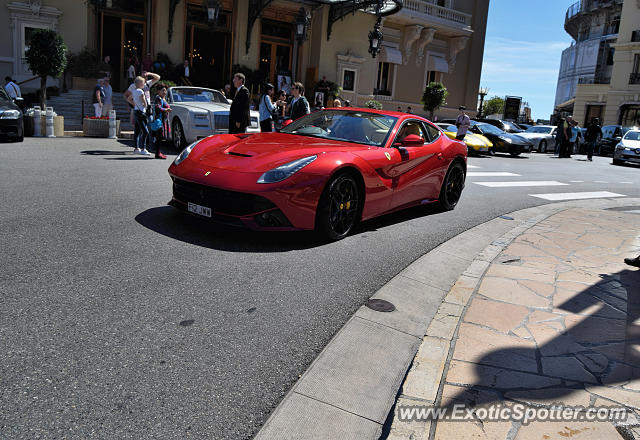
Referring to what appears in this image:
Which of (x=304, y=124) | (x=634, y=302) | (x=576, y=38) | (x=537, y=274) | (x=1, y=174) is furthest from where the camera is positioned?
(x=576, y=38)

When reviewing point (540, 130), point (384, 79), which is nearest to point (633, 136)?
point (540, 130)

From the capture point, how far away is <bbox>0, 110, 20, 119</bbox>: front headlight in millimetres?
12016

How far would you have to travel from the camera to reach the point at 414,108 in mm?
34656

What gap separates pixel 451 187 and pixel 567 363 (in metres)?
5.05

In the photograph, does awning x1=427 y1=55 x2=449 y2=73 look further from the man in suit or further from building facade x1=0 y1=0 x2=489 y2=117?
the man in suit

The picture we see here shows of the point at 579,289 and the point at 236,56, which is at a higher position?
the point at 236,56

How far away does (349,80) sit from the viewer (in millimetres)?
30719

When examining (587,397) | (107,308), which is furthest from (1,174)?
(587,397)

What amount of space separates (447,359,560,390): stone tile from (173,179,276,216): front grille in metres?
2.49

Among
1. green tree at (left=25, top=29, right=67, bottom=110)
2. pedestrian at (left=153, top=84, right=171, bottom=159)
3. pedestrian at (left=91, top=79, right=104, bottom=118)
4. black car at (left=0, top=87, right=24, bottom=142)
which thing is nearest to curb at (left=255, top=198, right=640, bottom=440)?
pedestrian at (left=153, top=84, right=171, bottom=159)

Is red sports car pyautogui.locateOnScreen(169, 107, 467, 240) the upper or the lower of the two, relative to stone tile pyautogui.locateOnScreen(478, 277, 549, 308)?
upper

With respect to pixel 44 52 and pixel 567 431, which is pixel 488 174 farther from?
pixel 44 52

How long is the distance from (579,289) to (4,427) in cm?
439

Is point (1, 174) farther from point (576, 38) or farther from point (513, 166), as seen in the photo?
point (576, 38)
